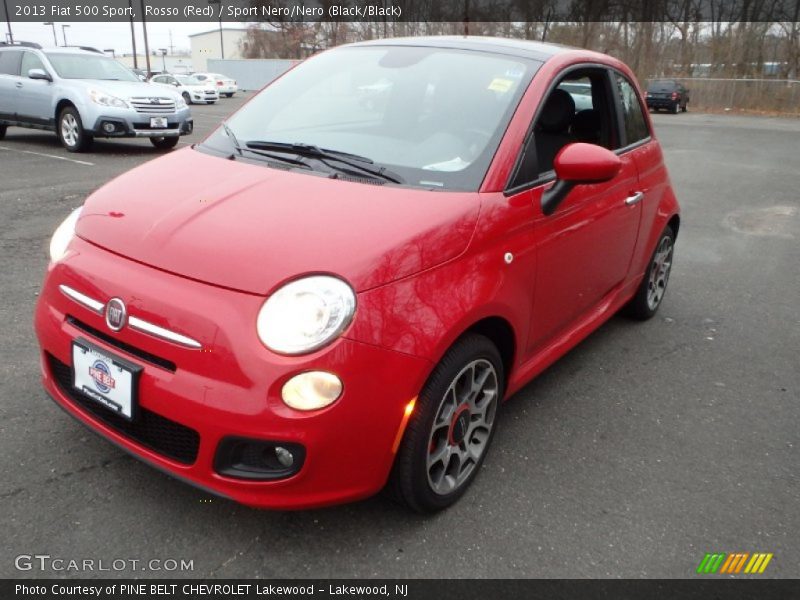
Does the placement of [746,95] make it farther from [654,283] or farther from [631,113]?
[631,113]

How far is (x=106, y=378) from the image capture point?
83.1 inches

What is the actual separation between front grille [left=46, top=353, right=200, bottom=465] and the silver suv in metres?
9.09

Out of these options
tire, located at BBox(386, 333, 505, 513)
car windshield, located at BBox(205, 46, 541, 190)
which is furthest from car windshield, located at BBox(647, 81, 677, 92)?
tire, located at BBox(386, 333, 505, 513)

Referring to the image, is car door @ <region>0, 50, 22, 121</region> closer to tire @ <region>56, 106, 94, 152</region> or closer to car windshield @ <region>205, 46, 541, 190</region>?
tire @ <region>56, 106, 94, 152</region>

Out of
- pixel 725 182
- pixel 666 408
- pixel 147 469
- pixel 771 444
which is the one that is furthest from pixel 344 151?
pixel 725 182

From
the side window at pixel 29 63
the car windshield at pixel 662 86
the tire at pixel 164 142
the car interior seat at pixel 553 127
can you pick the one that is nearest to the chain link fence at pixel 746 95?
the car windshield at pixel 662 86

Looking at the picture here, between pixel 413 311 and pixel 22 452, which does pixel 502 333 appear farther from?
pixel 22 452

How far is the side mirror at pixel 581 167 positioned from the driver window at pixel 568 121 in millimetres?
113

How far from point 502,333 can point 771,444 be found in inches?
59.4

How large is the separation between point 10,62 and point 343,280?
12.1 m

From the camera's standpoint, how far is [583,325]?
3.37m

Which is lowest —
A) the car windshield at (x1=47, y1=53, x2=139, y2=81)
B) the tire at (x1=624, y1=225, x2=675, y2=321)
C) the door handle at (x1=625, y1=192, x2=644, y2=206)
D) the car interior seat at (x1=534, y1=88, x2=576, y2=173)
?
the tire at (x1=624, y1=225, x2=675, y2=321)

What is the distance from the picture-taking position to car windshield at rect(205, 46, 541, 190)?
2631mm

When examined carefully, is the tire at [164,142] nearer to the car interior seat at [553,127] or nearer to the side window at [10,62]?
the side window at [10,62]
